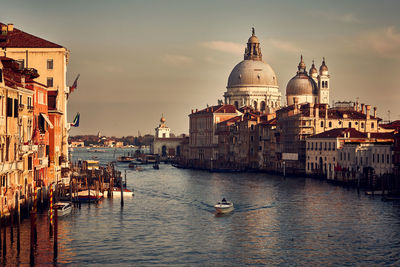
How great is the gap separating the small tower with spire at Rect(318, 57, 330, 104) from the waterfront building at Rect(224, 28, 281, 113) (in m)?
11.7

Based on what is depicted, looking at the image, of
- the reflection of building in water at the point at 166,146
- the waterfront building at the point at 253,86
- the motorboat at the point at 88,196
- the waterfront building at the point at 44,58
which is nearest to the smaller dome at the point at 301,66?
the waterfront building at the point at 253,86

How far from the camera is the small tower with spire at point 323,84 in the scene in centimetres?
14312

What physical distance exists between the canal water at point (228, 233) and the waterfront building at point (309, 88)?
3318 inches

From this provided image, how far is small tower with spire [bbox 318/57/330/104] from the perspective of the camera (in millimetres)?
143125

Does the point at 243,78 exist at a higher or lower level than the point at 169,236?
higher

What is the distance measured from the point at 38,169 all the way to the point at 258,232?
11.7 metres

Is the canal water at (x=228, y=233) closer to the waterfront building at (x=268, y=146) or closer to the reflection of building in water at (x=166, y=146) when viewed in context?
the waterfront building at (x=268, y=146)

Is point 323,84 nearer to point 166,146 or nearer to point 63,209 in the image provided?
point 166,146

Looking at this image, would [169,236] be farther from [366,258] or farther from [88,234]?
[366,258]

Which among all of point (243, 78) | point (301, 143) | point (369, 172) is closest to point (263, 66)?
point (243, 78)

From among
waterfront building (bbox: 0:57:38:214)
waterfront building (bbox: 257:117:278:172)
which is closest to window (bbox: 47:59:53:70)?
waterfront building (bbox: 0:57:38:214)

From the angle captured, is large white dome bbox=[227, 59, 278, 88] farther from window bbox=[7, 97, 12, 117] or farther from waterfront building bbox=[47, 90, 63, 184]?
window bbox=[7, 97, 12, 117]

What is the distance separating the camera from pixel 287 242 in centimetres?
3638

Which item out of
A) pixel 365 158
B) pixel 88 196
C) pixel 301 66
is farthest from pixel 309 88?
pixel 88 196
